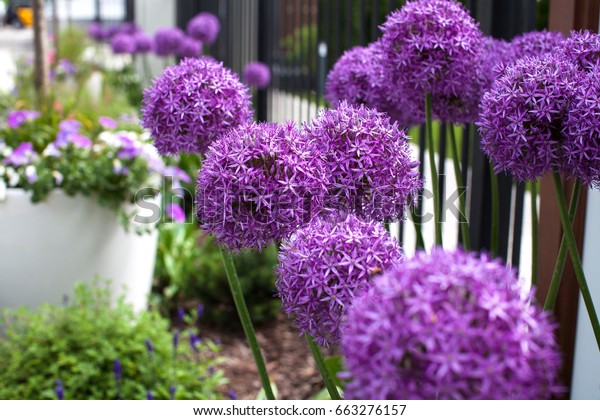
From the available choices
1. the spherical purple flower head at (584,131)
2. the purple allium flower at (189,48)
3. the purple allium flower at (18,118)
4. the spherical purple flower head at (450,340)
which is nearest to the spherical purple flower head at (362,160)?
the spherical purple flower head at (584,131)

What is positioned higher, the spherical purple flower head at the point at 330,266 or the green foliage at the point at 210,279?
the spherical purple flower head at the point at 330,266

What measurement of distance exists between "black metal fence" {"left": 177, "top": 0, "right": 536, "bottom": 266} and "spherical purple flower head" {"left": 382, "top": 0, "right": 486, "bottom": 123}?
0.69 meters

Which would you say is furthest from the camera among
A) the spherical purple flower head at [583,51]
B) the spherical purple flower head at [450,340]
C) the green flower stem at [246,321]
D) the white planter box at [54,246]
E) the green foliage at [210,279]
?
the green foliage at [210,279]

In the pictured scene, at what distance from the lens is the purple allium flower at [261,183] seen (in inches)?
41.3

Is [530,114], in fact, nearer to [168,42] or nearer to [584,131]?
[584,131]

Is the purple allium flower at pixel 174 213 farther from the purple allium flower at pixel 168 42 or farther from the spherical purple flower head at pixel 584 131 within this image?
the spherical purple flower head at pixel 584 131

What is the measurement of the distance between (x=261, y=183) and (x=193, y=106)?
1.20 ft

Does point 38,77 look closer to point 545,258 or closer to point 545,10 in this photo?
point 545,258

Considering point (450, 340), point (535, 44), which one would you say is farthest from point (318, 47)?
point (450, 340)

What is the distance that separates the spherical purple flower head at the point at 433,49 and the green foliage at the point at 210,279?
2.30m

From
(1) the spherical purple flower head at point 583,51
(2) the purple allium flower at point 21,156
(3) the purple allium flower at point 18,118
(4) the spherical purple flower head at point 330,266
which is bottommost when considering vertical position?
(2) the purple allium flower at point 21,156

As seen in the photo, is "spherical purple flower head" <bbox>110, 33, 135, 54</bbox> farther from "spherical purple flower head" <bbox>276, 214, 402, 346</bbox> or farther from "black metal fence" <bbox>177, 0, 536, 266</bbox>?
"spherical purple flower head" <bbox>276, 214, 402, 346</bbox>

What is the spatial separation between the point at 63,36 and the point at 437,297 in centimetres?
992

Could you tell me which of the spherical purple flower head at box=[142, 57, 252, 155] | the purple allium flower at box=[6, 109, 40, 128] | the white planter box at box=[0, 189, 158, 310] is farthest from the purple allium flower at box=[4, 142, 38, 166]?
the spherical purple flower head at box=[142, 57, 252, 155]
